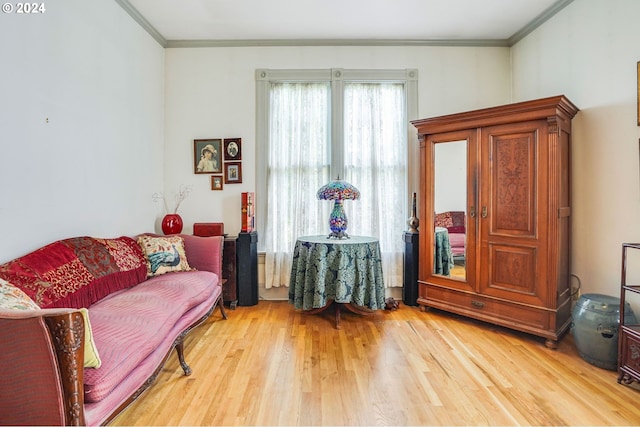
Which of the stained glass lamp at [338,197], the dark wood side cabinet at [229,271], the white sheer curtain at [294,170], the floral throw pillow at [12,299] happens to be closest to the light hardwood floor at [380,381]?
the dark wood side cabinet at [229,271]

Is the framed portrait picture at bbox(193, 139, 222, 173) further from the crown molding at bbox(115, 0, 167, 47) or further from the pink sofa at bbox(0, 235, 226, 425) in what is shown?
the crown molding at bbox(115, 0, 167, 47)

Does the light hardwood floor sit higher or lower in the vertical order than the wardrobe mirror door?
lower

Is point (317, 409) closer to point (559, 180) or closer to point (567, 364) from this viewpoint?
point (567, 364)

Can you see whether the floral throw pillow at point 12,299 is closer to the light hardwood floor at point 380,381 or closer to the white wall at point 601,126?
the light hardwood floor at point 380,381

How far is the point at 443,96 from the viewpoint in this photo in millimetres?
3777

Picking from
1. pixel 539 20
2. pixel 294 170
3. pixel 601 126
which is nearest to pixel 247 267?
pixel 294 170

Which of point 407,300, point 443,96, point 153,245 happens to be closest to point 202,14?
point 153,245

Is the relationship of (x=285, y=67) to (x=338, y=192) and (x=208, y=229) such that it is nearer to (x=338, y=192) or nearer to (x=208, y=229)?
(x=338, y=192)

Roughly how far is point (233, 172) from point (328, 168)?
42.9 inches

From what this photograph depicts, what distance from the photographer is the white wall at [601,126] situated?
2488 mm

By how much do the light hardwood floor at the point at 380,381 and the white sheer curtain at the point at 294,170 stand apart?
1046 millimetres

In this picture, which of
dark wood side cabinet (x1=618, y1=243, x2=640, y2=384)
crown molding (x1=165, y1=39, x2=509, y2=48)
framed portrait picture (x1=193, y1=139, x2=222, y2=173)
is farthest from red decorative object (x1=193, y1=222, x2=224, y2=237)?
dark wood side cabinet (x1=618, y1=243, x2=640, y2=384)

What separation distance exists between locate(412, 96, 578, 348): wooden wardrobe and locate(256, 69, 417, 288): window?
0.47 m

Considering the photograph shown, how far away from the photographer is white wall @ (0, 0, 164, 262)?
193 cm
